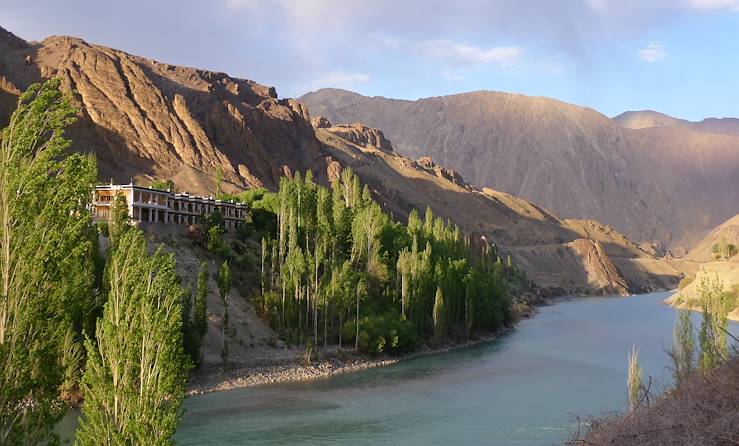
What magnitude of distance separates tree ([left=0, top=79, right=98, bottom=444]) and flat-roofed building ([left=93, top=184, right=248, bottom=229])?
43093 mm

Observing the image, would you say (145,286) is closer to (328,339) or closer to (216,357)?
(216,357)

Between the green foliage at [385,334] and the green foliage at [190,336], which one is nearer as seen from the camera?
the green foliage at [190,336]

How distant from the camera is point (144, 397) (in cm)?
1614

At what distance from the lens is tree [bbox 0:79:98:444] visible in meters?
13.8

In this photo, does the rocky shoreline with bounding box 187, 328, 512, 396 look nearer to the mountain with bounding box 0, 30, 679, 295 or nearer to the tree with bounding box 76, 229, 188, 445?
the tree with bounding box 76, 229, 188, 445

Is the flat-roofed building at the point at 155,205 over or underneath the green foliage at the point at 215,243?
over

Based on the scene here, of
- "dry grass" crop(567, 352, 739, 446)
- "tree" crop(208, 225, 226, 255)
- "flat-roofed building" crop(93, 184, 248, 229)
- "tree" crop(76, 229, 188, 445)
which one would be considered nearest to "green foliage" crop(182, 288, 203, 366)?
"tree" crop(208, 225, 226, 255)

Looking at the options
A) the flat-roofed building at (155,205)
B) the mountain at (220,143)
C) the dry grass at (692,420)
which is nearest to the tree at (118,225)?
the flat-roofed building at (155,205)

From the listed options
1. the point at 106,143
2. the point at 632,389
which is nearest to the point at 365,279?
the point at 632,389

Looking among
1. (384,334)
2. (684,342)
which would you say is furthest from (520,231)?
(684,342)

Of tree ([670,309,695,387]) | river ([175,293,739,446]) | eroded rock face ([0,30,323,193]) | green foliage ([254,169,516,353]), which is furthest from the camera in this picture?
eroded rock face ([0,30,323,193])

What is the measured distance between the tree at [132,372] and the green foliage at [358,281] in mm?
35755

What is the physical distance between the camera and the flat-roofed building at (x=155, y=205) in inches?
2331

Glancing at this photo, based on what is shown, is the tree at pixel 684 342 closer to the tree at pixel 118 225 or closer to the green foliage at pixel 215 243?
the tree at pixel 118 225
